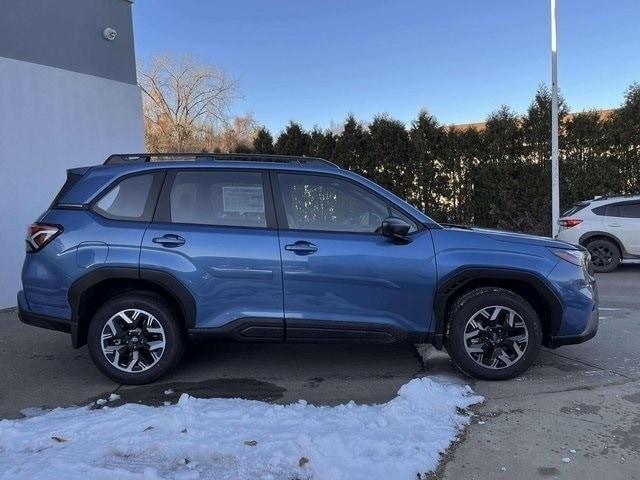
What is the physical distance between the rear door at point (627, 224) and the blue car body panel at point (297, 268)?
7121mm

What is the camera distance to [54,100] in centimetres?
866

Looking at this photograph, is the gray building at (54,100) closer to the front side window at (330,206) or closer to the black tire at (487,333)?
the front side window at (330,206)

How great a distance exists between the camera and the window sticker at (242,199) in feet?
15.5

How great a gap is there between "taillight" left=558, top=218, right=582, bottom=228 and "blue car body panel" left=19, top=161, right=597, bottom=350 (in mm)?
7070

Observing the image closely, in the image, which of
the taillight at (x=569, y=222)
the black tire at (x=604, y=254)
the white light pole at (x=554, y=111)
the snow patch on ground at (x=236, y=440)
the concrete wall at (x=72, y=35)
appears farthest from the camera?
the white light pole at (x=554, y=111)

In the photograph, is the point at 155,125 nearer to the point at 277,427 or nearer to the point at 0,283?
the point at 0,283

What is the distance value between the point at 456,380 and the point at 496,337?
0.47 meters

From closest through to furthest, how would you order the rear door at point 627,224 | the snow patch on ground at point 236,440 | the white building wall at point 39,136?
1. the snow patch on ground at point 236,440
2. the white building wall at point 39,136
3. the rear door at point 627,224

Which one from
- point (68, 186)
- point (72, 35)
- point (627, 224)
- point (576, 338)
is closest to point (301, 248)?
point (68, 186)

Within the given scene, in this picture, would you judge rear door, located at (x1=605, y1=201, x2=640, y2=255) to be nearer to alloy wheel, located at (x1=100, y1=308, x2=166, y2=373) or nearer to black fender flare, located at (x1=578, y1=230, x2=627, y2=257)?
black fender flare, located at (x1=578, y1=230, x2=627, y2=257)

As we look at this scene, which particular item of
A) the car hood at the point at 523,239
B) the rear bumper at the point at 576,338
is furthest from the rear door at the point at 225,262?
the rear bumper at the point at 576,338

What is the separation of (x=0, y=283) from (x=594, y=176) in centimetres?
1301

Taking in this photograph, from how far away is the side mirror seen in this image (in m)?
4.45

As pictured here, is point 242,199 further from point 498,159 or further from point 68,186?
point 498,159
